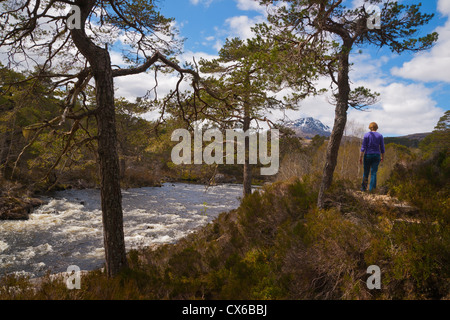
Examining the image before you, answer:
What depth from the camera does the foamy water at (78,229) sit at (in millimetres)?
7906

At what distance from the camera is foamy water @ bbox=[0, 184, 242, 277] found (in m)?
7.91

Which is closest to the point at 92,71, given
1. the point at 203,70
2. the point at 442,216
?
the point at 442,216

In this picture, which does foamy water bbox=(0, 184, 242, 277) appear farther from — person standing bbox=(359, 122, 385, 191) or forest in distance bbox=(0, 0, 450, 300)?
person standing bbox=(359, 122, 385, 191)

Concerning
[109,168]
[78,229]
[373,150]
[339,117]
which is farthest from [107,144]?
[78,229]

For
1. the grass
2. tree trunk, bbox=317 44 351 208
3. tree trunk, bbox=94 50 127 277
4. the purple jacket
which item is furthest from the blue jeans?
tree trunk, bbox=94 50 127 277

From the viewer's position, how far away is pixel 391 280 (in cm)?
335

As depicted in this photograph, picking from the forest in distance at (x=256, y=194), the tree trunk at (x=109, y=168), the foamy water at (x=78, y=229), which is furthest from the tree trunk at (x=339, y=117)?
the foamy water at (x=78, y=229)

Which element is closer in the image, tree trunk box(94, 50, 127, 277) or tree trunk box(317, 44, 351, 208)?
tree trunk box(94, 50, 127, 277)

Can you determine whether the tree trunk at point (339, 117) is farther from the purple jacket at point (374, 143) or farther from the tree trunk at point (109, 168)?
the tree trunk at point (109, 168)

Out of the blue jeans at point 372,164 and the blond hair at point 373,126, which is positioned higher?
the blond hair at point 373,126

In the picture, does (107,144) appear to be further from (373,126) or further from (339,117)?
(373,126)

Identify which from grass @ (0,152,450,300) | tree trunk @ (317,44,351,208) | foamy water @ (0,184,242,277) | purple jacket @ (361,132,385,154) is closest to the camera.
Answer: grass @ (0,152,450,300)
